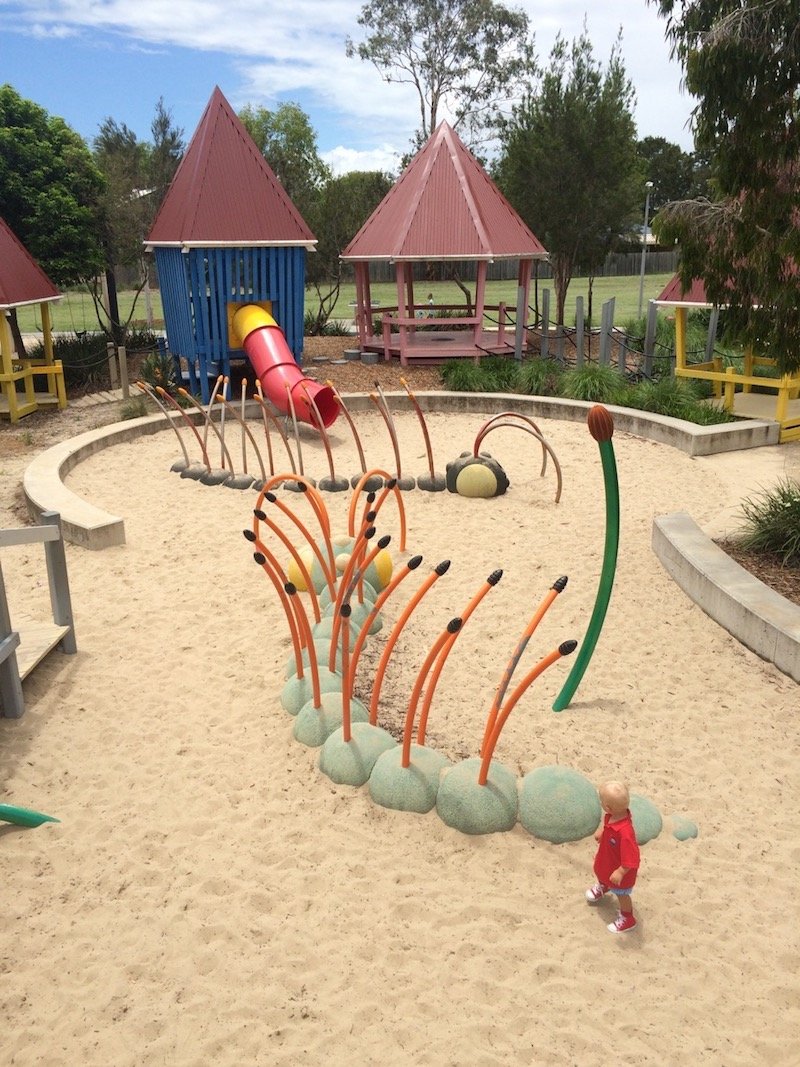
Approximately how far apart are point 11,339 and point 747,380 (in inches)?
483

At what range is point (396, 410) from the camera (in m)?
15.7

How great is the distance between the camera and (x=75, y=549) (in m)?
8.50

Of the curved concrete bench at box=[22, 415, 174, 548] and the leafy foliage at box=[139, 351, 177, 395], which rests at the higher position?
the leafy foliage at box=[139, 351, 177, 395]

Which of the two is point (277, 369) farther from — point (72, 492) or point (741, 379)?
point (741, 379)

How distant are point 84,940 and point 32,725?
1967 millimetres

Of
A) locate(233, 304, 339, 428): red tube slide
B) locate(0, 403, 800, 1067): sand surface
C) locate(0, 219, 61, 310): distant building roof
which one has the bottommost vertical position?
locate(0, 403, 800, 1067): sand surface

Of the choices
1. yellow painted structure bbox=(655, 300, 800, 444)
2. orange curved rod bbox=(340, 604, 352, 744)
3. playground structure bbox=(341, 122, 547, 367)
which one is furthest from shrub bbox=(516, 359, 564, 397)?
orange curved rod bbox=(340, 604, 352, 744)

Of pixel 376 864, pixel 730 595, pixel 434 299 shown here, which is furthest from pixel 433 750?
pixel 434 299

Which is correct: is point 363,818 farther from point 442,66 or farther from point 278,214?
point 442,66

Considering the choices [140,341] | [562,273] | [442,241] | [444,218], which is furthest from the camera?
[562,273]

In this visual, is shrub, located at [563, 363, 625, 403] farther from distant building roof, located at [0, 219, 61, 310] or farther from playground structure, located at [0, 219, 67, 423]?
distant building roof, located at [0, 219, 61, 310]

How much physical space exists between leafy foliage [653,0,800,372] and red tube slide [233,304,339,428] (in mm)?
5343

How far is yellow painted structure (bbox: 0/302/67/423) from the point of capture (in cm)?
1420

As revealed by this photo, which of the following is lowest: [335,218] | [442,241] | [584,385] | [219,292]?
[584,385]
